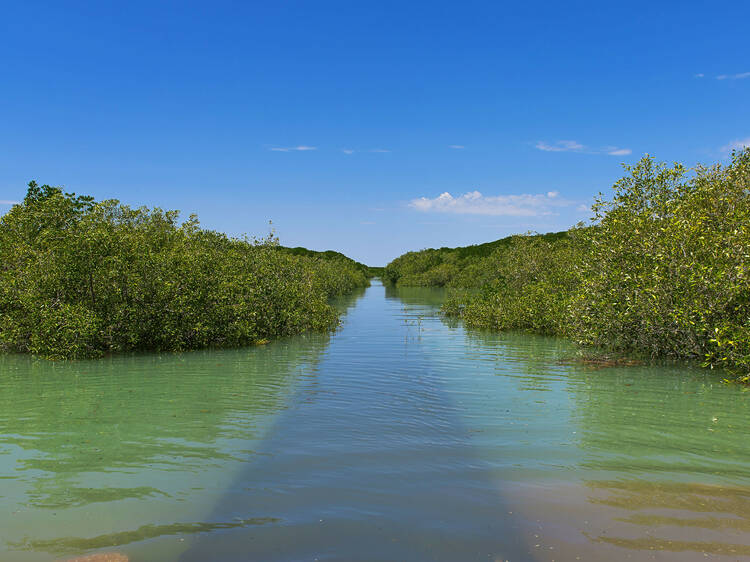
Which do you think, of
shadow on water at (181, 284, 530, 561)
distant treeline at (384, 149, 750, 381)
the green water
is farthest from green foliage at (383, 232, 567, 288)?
shadow on water at (181, 284, 530, 561)

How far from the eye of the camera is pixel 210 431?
10.2 m

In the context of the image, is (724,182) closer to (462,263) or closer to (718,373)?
(718,373)

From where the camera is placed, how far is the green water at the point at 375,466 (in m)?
5.85

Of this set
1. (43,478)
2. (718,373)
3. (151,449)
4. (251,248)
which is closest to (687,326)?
(718,373)

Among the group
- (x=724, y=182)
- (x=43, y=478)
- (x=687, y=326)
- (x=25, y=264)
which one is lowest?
(x=43, y=478)

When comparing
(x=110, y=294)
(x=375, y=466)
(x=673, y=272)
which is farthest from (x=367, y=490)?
(x=110, y=294)

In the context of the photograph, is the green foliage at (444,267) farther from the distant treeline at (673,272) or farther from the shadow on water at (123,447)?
the shadow on water at (123,447)

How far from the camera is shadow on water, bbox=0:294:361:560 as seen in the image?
6.18 metres

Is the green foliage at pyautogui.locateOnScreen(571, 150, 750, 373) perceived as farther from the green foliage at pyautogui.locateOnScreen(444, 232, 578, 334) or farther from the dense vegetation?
the dense vegetation

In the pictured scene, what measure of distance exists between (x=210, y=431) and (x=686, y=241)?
14.6 m

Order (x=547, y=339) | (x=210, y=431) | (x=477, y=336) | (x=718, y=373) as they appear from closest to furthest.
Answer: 1. (x=210, y=431)
2. (x=718, y=373)
3. (x=547, y=339)
4. (x=477, y=336)

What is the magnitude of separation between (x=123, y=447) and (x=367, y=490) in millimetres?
4732

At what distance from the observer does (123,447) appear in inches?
362

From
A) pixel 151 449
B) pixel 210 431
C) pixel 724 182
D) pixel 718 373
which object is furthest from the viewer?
pixel 724 182
